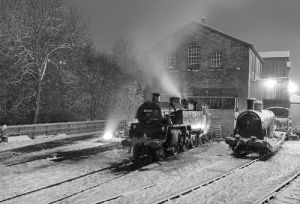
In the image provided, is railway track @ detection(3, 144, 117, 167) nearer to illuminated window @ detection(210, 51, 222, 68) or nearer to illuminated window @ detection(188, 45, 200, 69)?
illuminated window @ detection(188, 45, 200, 69)

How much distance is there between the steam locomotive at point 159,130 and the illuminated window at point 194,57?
13.9 metres

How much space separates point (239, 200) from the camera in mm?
8727

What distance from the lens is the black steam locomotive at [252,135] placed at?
50.8 feet

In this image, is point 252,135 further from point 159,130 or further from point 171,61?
point 171,61


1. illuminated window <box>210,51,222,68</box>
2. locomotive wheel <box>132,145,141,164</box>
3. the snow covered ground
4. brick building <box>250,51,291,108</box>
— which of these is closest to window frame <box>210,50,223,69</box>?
illuminated window <box>210,51,222,68</box>

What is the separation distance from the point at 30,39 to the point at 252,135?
17007mm

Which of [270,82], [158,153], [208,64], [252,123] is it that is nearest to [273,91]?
[270,82]

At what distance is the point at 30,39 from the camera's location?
23.8m

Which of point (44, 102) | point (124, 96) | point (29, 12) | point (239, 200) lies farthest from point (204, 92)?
point (239, 200)

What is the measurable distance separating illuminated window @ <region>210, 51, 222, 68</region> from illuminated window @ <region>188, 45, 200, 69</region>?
1309 mm

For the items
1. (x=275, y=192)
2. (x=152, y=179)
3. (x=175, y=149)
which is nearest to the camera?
(x=275, y=192)

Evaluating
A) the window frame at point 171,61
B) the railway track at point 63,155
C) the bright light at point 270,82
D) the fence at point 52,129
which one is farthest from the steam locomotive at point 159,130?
the bright light at point 270,82

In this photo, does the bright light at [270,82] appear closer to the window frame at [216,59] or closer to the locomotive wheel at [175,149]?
the window frame at [216,59]

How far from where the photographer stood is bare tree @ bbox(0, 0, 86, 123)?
75.8ft
